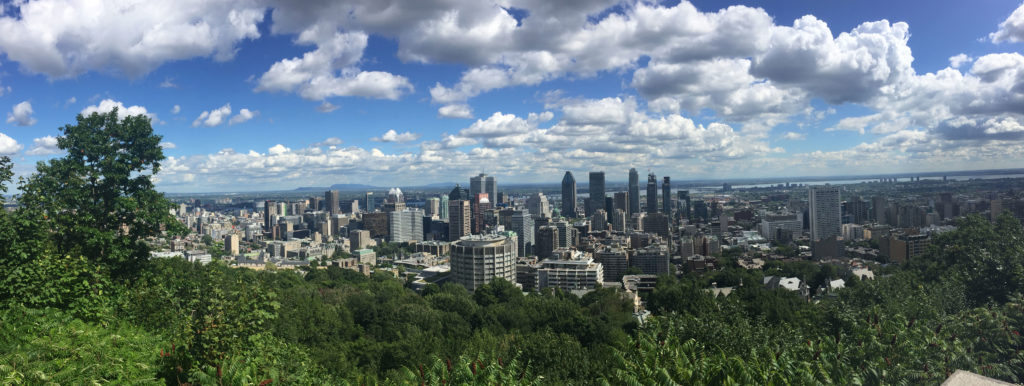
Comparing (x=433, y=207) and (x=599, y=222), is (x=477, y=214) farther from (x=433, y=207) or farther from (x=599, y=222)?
(x=433, y=207)

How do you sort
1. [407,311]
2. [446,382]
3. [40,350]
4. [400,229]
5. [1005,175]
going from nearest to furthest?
[40,350] → [446,382] → [407,311] → [1005,175] → [400,229]

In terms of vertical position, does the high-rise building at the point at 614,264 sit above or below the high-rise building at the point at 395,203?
below

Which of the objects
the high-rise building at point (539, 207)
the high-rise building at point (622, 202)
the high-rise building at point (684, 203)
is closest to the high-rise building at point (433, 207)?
the high-rise building at point (539, 207)

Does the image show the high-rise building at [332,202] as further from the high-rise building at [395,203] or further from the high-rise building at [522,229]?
the high-rise building at [522,229]

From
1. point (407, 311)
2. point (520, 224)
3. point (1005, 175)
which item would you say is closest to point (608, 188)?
point (520, 224)

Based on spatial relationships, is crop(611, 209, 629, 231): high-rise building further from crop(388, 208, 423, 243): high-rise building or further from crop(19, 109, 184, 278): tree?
crop(19, 109, 184, 278): tree

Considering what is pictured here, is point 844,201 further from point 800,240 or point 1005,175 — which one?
point 1005,175
